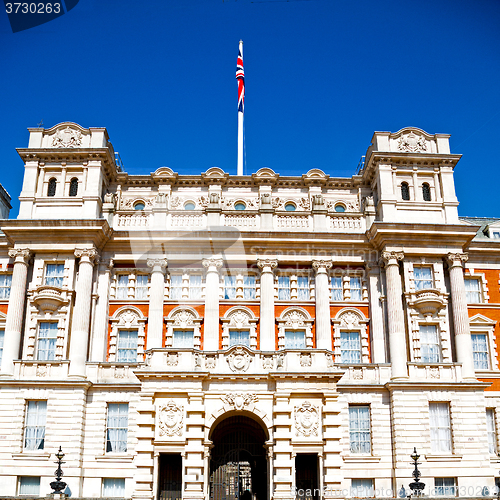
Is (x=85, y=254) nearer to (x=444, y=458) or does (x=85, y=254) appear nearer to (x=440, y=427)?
(x=440, y=427)

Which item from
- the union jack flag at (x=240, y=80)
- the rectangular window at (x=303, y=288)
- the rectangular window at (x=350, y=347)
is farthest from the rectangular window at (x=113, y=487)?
the union jack flag at (x=240, y=80)

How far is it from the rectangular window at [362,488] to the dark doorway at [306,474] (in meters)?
3.33

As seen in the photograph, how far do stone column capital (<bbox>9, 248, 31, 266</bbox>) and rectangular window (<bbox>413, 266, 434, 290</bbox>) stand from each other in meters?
23.9

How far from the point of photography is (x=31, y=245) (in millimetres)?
38375

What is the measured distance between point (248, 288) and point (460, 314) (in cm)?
1306

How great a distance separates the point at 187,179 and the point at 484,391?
76.6ft

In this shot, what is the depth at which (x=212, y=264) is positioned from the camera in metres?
39.3

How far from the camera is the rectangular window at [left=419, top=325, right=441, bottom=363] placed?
123 feet

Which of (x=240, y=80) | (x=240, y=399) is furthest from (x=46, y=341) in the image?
(x=240, y=80)

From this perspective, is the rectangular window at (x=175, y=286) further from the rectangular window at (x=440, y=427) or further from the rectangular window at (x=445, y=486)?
the rectangular window at (x=445, y=486)

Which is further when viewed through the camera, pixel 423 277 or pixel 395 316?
pixel 423 277

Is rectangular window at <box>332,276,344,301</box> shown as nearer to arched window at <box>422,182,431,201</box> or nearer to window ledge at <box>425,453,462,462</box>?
arched window at <box>422,182,431,201</box>

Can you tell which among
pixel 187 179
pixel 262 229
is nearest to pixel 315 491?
pixel 262 229

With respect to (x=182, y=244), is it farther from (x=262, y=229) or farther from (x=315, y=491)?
(x=315, y=491)
